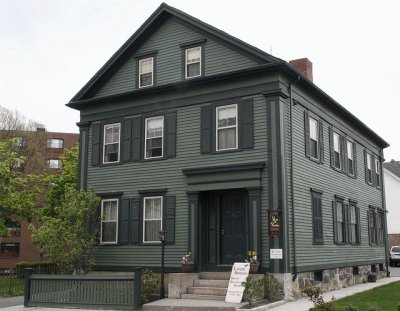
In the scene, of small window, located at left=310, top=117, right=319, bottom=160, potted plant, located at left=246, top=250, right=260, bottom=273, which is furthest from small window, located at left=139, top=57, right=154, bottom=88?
potted plant, located at left=246, top=250, right=260, bottom=273

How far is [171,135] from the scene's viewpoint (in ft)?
65.2

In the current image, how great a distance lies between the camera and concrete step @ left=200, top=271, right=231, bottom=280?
17641mm

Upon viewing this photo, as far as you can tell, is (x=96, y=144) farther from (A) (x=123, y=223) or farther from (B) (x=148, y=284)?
(B) (x=148, y=284)

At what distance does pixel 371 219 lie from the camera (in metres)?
27.5

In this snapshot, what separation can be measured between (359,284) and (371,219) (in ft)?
16.3

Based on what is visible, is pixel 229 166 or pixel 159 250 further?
pixel 159 250

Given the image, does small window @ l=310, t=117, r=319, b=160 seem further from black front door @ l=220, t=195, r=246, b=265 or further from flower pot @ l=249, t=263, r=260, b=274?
flower pot @ l=249, t=263, r=260, b=274

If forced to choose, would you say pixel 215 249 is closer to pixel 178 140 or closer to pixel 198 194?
pixel 198 194

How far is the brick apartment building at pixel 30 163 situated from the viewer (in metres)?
48.8

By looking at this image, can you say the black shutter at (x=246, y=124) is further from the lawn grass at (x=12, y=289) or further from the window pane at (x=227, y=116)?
the lawn grass at (x=12, y=289)

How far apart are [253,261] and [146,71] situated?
346 inches

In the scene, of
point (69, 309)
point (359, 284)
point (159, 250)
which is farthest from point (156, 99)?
point (359, 284)

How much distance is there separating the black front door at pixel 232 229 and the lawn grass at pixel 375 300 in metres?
3.61

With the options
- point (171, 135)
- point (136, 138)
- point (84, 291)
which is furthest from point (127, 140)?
point (84, 291)
